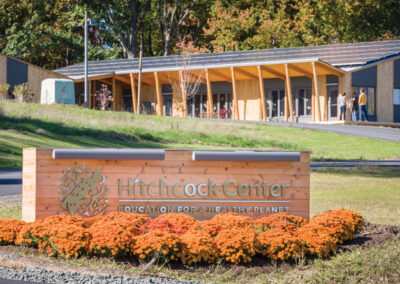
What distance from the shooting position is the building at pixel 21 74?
42156 mm

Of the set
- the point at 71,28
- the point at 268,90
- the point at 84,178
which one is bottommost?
the point at 84,178

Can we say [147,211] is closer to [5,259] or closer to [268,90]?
[5,259]

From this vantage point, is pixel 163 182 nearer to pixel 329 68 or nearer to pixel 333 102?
pixel 329 68

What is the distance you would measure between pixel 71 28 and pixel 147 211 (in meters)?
55.8

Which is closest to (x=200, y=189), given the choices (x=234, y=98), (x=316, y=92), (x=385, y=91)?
(x=316, y=92)

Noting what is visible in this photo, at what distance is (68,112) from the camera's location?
33.2 meters

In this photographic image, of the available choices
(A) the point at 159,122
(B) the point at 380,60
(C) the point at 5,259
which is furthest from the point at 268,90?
(C) the point at 5,259

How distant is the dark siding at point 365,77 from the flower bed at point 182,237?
1316 inches

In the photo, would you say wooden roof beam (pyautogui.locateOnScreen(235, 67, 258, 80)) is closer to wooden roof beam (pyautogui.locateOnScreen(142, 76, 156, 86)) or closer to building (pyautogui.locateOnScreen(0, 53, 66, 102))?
wooden roof beam (pyautogui.locateOnScreen(142, 76, 156, 86))

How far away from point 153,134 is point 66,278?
23467 mm

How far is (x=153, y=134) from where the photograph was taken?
2972 cm

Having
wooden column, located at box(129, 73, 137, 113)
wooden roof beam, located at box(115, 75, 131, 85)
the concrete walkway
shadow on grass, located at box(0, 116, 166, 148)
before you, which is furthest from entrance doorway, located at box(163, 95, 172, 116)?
shadow on grass, located at box(0, 116, 166, 148)

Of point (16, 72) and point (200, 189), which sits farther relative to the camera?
point (16, 72)

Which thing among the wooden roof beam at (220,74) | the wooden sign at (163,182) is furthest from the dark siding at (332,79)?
the wooden sign at (163,182)
